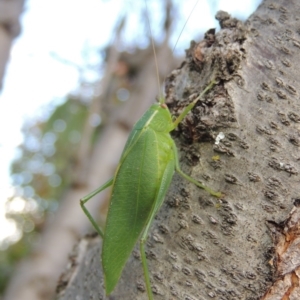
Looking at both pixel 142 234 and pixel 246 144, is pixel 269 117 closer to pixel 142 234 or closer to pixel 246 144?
pixel 246 144

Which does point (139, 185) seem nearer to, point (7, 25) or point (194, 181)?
point (194, 181)

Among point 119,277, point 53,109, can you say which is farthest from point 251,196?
point 53,109

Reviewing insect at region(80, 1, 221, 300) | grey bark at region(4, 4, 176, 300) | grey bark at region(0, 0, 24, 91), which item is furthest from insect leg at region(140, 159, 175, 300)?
grey bark at region(0, 0, 24, 91)

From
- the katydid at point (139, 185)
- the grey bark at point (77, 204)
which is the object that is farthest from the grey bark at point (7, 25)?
the katydid at point (139, 185)

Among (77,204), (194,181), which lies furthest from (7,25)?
(194,181)

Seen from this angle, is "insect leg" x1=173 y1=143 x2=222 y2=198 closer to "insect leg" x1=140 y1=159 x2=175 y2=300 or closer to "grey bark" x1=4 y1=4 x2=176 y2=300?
"insect leg" x1=140 y1=159 x2=175 y2=300

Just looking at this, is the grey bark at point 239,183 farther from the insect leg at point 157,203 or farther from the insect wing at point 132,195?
the insect wing at point 132,195
